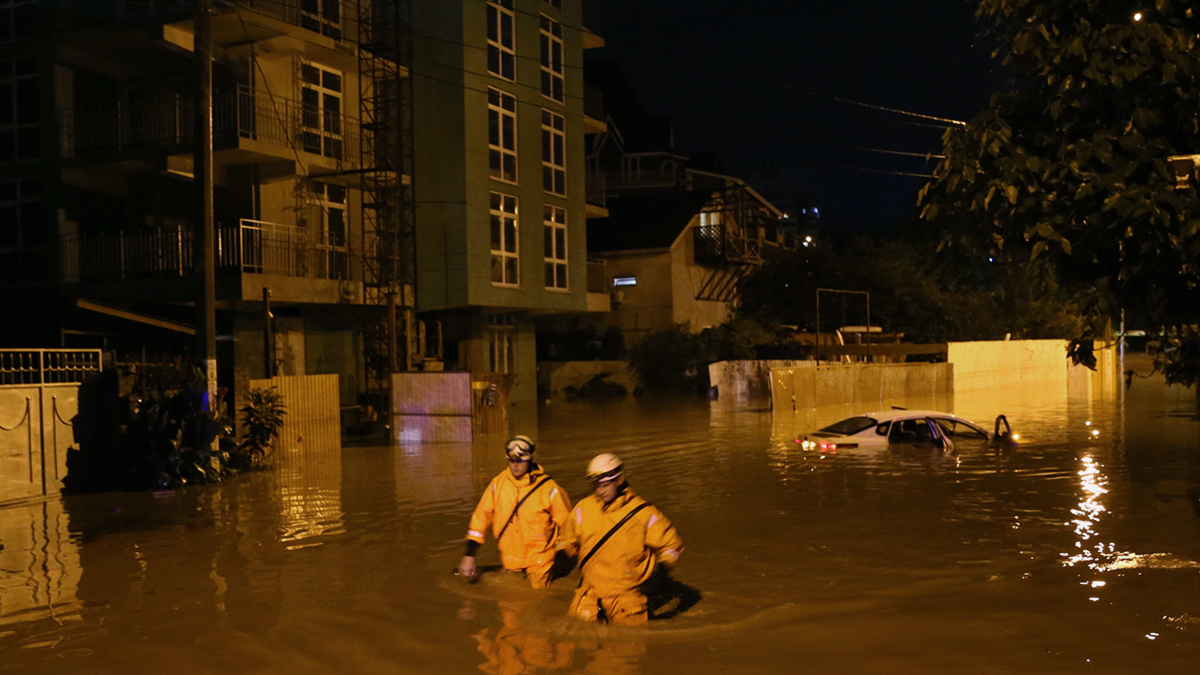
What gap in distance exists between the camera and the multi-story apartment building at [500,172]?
31516mm

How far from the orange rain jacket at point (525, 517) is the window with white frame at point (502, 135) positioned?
945 inches

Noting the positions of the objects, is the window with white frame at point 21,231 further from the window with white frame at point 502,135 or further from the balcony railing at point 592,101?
the balcony railing at point 592,101

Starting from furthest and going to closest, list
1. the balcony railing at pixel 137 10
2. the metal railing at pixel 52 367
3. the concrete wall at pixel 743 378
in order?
1. the concrete wall at pixel 743 378
2. the balcony railing at pixel 137 10
3. the metal railing at pixel 52 367

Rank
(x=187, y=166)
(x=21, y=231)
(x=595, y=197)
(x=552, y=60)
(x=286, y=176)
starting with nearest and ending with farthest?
(x=187, y=166) → (x=21, y=231) → (x=286, y=176) → (x=552, y=60) → (x=595, y=197)

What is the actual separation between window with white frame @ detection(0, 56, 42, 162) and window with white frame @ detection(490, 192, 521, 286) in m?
12.3

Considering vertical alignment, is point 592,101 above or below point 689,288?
above

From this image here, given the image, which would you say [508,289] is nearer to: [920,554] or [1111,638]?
[920,554]

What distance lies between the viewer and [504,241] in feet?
110

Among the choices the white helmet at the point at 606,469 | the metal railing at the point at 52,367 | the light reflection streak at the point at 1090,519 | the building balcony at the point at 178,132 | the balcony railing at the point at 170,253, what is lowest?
the light reflection streak at the point at 1090,519

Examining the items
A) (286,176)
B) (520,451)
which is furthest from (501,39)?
(520,451)

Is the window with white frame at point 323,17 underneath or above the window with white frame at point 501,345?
above

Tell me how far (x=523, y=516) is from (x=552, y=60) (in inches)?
1159

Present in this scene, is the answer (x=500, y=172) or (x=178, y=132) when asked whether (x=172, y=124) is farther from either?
(x=500, y=172)

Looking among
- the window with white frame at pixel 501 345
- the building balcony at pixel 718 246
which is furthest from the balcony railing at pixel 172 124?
the building balcony at pixel 718 246
